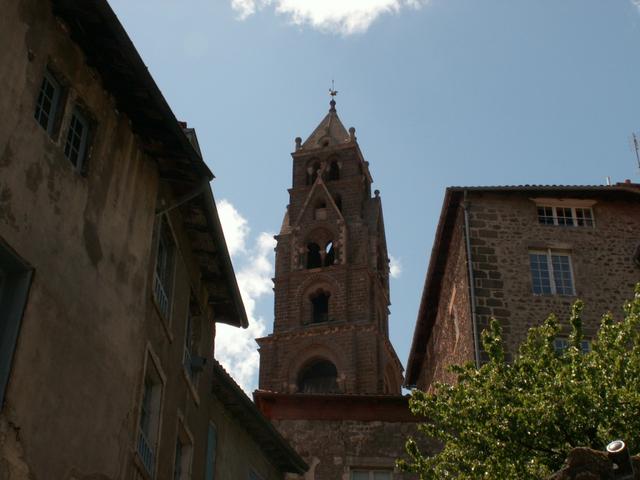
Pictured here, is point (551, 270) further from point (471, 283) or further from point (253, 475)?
point (253, 475)

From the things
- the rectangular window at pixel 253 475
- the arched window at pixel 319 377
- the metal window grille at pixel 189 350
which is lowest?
the rectangular window at pixel 253 475

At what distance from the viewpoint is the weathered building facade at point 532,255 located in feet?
71.0

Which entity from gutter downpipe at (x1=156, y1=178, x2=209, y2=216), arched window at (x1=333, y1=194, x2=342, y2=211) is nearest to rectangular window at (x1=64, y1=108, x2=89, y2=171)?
gutter downpipe at (x1=156, y1=178, x2=209, y2=216)

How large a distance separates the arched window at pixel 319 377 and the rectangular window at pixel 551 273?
29.8 metres

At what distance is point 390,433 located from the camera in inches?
864

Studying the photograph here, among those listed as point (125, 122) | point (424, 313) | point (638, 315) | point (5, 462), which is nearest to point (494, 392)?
point (638, 315)

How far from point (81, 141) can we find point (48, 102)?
2.19ft

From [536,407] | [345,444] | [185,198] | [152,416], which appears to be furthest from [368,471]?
[185,198]

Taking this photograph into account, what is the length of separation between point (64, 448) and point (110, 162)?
3108 mm

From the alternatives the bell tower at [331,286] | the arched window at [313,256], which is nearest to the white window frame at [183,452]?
the bell tower at [331,286]

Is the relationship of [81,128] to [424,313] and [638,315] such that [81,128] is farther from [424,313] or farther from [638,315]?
[424,313]

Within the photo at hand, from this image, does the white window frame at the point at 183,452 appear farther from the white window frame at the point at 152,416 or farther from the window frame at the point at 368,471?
the window frame at the point at 368,471

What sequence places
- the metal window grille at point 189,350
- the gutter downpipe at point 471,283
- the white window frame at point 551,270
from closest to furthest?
the metal window grille at point 189,350, the gutter downpipe at point 471,283, the white window frame at point 551,270

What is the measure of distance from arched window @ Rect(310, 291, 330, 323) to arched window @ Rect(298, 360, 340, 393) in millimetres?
2691
